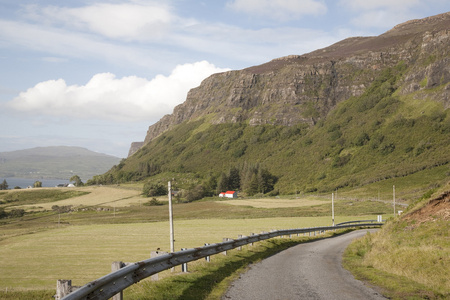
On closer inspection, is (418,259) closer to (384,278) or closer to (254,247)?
(384,278)

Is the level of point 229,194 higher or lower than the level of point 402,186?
lower

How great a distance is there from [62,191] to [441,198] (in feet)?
639

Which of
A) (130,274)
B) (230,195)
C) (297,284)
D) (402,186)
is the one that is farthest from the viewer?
(230,195)

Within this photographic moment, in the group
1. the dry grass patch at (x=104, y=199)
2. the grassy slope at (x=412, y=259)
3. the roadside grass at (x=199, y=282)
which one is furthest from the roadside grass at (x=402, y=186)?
the roadside grass at (x=199, y=282)

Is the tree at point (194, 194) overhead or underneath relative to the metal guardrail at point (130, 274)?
underneath

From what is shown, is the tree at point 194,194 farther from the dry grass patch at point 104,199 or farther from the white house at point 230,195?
the dry grass patch at point 104,199

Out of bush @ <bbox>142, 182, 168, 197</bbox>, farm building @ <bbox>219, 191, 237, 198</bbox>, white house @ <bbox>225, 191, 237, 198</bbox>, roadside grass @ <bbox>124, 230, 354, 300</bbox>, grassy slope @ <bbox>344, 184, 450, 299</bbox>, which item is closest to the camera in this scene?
roadside grass @ <bbox>124, 230, 354, 300</bbox>

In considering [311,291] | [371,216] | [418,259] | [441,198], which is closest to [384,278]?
[418,259]

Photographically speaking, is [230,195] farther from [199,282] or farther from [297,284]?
[297,284]

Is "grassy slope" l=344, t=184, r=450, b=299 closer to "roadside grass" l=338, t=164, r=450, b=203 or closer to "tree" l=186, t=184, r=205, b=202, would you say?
"roadside grass" l=338, t=164, r=450, b=203

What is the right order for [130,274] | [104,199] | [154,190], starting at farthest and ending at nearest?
[154,190] → [104,199] → [130,274]

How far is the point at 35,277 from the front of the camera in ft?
96.5

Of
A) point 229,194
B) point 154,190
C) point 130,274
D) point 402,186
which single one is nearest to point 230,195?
point 229,194

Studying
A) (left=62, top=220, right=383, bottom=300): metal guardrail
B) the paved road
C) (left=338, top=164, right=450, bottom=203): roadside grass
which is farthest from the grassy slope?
(left=338, top=164, right=450, bottom=203): roadside grass
